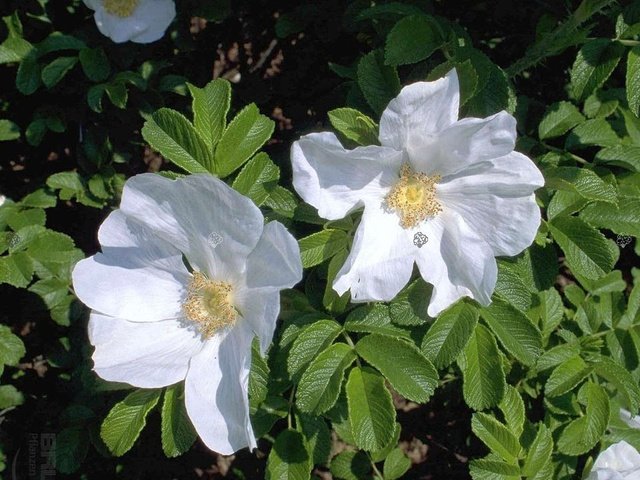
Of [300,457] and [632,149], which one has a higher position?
[632,149]

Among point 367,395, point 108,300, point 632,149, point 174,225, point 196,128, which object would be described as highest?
point 196,128

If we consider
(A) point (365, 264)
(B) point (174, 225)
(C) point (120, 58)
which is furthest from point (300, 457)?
(C) point (120, 58)

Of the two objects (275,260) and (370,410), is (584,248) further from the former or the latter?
(275,260)

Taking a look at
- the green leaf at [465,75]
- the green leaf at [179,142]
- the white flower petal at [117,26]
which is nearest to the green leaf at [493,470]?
the green leaf at [465,75]

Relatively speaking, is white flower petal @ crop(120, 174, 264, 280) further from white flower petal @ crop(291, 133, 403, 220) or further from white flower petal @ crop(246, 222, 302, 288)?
white flower petal @ crop(291, 133, 403, 220)

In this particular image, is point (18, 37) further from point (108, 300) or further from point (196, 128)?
point (108, 300)

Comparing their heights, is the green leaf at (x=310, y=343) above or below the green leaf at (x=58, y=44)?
below

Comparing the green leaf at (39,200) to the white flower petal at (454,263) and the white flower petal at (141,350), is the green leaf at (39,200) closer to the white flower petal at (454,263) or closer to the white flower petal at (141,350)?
the white flower petal at (141,350)

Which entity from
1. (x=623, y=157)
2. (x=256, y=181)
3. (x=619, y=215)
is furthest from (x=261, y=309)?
(x=623, y=157)
